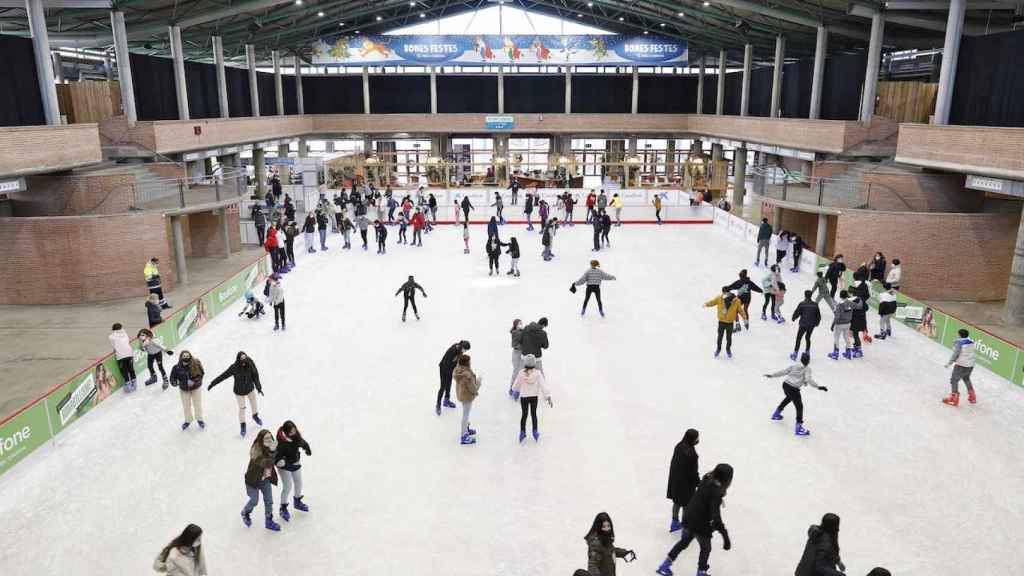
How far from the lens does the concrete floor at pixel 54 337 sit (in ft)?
39.8

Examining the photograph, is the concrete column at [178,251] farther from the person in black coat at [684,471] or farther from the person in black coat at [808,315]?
the person in black coat at [684,471]

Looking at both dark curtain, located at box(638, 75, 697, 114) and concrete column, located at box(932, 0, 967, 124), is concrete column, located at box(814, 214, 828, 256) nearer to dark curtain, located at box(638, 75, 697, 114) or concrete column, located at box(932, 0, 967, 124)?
concrete column, located at box(932, 0, 967, 124)

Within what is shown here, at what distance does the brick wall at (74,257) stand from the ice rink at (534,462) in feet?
10.6

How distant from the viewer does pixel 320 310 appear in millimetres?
15992

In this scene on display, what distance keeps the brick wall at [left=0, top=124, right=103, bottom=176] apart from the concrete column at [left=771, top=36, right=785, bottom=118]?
2776 centimetres

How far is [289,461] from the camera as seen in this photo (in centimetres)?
754

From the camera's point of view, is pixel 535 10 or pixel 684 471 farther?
pixel 535 10

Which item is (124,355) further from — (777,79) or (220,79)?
(777,79)

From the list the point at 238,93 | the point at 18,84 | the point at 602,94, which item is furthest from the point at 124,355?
the point at 602,94

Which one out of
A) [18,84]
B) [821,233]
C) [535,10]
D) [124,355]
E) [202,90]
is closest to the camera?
[124,355]

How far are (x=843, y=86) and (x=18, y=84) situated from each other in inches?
1088

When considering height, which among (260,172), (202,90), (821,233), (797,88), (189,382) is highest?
(797,88)

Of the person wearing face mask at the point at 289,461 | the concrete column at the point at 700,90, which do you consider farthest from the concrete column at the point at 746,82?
the person wearing face mask at the point at 289,461

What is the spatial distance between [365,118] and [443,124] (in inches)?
186
